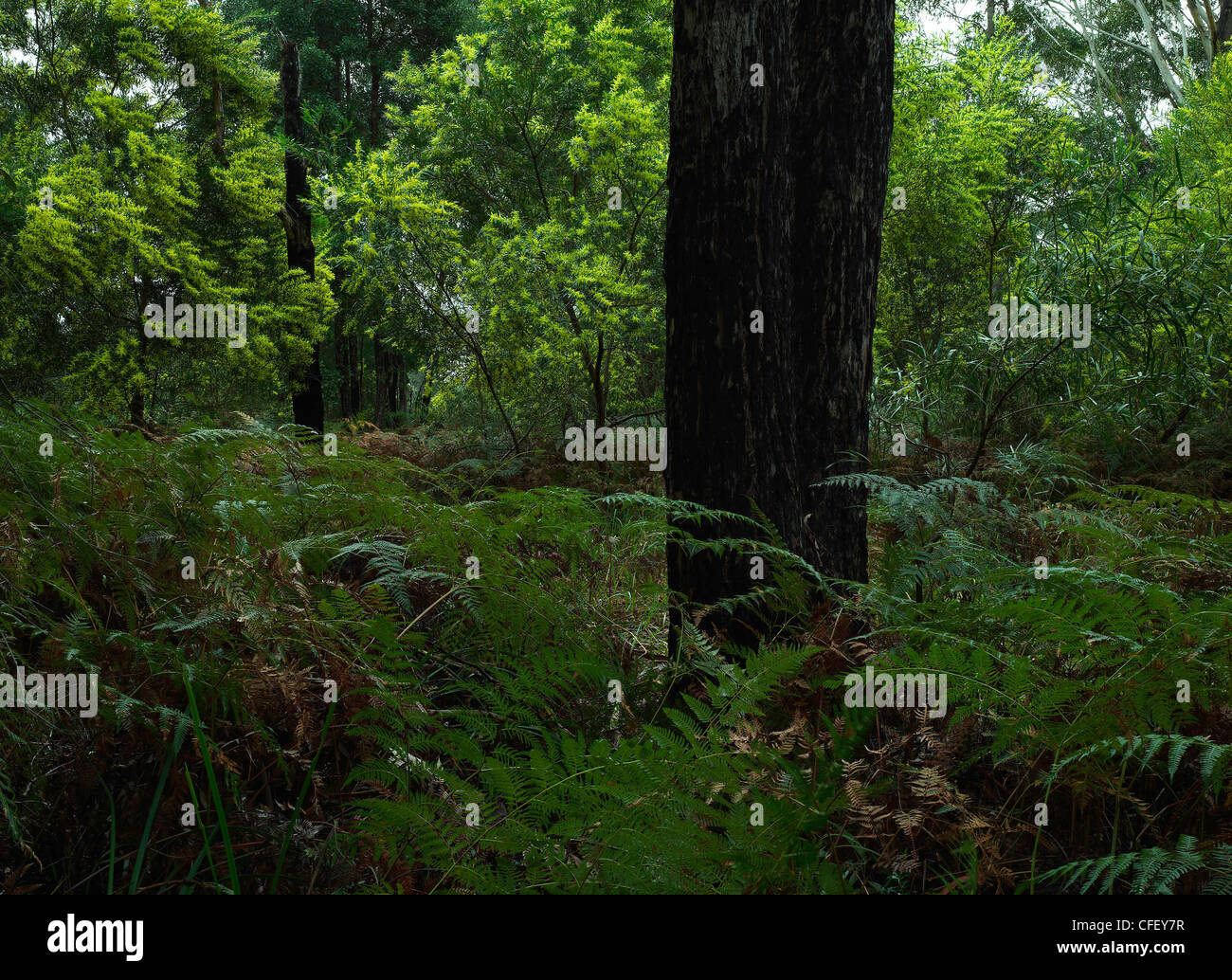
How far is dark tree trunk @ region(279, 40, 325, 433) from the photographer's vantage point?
9.20m

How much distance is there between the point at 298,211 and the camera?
369 inches

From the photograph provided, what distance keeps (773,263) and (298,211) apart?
835cm

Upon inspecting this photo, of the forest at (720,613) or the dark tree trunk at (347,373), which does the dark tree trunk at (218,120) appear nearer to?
the dark tree trunk at (347,373)

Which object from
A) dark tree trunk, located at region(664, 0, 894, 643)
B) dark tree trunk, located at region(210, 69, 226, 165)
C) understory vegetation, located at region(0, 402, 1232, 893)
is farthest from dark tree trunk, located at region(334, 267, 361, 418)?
understory vegetation, located at region(0, 402, 1232, 893)

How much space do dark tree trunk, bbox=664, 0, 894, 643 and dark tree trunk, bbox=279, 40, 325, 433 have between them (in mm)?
7121

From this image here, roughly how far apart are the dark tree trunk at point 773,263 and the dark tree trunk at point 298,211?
712cm

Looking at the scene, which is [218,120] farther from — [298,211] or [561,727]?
[561,727]

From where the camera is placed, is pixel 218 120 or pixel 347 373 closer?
pixel 218 120

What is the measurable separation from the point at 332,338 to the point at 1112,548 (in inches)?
637

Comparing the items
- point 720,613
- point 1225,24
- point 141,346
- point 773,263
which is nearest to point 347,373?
point 141,346

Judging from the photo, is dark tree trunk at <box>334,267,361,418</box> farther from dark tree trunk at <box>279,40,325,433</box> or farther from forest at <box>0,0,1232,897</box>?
forest at <box>0,0,1232,897</box>

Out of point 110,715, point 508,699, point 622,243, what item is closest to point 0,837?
point 110,715

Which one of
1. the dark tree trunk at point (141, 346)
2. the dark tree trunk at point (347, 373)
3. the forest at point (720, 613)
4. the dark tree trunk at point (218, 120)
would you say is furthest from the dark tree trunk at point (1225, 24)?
the dark tree trunk at point (141, 346)
